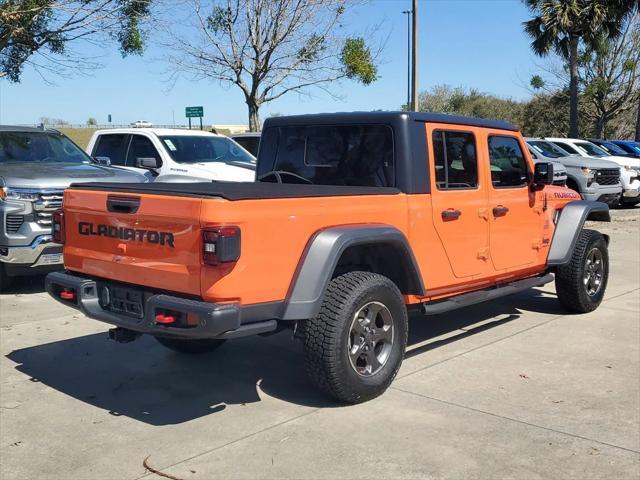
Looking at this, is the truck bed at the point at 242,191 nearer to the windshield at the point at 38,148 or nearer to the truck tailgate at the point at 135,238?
the truck tailgate at the point at 135,238

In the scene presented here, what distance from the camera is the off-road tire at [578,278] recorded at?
6621 millimetres

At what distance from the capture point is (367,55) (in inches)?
747

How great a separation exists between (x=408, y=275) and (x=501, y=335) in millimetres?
1783

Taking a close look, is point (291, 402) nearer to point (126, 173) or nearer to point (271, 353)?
point (271, 353)

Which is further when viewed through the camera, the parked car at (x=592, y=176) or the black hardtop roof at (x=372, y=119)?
the parked car at (x=592, y=176)

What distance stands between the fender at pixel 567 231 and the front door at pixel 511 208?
0.98ft

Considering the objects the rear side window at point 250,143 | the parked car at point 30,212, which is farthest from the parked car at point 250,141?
the parked car at point 30,212

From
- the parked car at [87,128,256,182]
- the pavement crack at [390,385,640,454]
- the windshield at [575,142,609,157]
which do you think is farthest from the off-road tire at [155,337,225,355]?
the windshield at [575,142,609,157]

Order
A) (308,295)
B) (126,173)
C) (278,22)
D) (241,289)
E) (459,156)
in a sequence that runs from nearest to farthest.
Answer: (241,289) < (308,295) < (459,156) < (126,173) < (278,22)

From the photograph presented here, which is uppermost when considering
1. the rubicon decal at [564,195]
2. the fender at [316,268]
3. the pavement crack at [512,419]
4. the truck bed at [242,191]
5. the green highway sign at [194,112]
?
the green highway sign at [194,112]

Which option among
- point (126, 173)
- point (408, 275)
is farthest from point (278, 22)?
point (408, 275)

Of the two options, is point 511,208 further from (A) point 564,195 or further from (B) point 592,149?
(B) point 592,149

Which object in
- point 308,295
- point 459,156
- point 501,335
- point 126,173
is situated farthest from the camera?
point 126,173

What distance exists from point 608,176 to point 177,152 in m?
10.8
